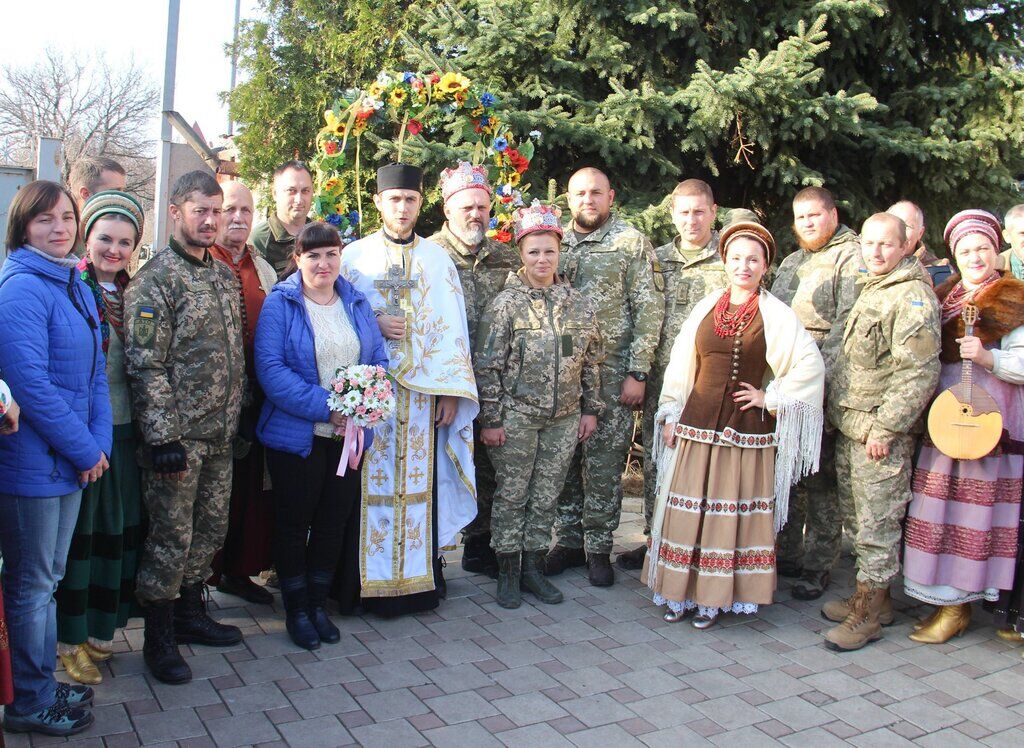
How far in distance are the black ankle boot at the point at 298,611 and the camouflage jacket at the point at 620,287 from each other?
2.16m

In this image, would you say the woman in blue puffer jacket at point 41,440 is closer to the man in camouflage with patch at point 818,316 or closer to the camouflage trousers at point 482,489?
the camouflage trousers at point 482,489

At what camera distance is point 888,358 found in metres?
4.59

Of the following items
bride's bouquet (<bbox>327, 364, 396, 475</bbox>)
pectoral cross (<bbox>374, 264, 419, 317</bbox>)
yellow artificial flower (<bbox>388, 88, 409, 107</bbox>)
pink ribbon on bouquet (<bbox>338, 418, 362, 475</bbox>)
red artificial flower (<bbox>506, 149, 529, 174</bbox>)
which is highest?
yellow artificial flower (<bbox>388, 88, 409, 107</bbox>)

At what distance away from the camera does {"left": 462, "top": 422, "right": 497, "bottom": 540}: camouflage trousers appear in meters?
5.46

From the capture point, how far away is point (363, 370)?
4.15 metres

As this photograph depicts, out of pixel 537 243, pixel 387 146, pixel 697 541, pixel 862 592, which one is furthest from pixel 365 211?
pixel 862 592

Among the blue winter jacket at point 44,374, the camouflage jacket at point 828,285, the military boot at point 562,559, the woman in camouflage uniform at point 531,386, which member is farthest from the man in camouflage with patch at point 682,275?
the blue winter jacket at point 44,374

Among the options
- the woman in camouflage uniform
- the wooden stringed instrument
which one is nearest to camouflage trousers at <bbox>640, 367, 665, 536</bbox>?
the woman in camouflage uniform

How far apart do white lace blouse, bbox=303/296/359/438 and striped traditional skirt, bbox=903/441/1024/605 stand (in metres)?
2.97

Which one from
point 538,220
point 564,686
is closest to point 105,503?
point 564,686

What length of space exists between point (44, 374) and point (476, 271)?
256cm

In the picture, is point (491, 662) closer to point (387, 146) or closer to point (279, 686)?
point (279, 686)

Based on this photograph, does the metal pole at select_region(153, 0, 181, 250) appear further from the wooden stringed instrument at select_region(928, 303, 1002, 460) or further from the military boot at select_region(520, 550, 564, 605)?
the wooden stringed instrument at select_region(928, 303, 1002, 460)

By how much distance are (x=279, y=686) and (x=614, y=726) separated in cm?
143
